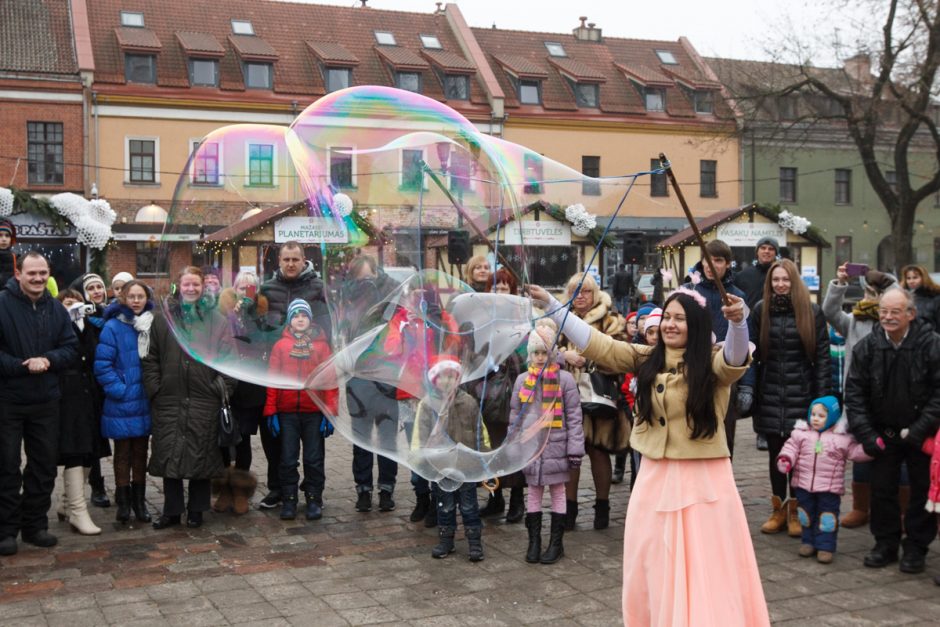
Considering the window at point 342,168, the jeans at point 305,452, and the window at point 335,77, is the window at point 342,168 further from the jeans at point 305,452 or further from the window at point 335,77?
the window at point 335,77

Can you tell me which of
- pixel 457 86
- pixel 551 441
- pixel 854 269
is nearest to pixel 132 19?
pixel 457 86

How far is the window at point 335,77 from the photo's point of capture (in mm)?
37688

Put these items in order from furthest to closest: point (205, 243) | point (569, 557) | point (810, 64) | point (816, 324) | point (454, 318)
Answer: point (810, 64), point (816, 324), point (569, 557), point (205, 243), point (454, 318)

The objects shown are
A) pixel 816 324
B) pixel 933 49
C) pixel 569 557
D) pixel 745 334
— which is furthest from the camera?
pixel 933 49

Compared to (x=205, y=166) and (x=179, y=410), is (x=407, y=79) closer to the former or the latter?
(x=179, y=410)

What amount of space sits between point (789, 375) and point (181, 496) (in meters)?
4.68

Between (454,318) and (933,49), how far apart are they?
24788 millimetres

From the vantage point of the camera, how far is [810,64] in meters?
29.3

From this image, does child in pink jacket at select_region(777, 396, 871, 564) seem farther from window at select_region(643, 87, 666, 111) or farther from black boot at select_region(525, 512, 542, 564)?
window at select_region(643, 87, 666, 111)

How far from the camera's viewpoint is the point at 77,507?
761cm

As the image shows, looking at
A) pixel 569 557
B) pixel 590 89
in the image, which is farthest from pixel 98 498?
pixel 590 89

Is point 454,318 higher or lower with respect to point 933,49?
lower

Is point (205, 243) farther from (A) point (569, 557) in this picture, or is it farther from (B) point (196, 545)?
(A) point (569, 557)

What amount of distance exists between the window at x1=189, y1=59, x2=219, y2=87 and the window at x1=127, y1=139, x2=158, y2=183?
2771 mm
